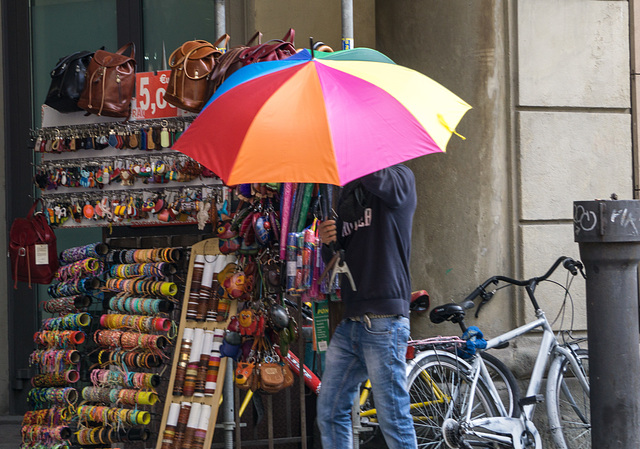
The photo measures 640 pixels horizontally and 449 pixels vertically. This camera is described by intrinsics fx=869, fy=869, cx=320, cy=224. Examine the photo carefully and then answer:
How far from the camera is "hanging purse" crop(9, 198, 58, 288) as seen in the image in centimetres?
580

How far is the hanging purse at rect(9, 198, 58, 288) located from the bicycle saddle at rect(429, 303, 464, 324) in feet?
8.50

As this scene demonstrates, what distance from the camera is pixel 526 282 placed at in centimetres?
568

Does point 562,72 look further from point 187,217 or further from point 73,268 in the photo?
point 73,268

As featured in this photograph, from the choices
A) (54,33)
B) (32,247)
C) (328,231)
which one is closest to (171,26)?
(54,33)

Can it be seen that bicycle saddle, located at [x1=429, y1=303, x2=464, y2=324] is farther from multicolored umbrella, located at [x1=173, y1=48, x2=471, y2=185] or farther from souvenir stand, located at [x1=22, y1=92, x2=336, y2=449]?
multicolored umbrella, located at [x1=173, y1=48, x2=471, y2=185]

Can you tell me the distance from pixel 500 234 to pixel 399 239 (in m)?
2.22

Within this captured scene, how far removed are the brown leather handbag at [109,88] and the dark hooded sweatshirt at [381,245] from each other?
1889 millimetres

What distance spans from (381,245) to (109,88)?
2.21m

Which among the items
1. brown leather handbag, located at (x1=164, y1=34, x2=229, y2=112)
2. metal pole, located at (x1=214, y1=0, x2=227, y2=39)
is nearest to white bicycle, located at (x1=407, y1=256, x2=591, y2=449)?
brown leather handbag, located at (x1=164, y1=34, x2=229, y2=112)

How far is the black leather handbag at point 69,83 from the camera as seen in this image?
534cm

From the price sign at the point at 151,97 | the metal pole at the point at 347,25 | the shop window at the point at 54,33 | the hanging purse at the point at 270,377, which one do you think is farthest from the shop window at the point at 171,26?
the hanging purse at the point at 270,377

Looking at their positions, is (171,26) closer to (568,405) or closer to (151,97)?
(151,97)

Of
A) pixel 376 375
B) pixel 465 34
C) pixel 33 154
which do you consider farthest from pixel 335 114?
pixel 33 154

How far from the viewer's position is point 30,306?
7.52 m
